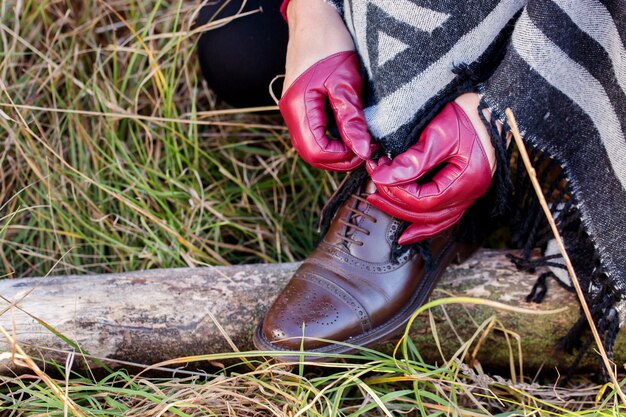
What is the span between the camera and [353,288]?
3.18 ft

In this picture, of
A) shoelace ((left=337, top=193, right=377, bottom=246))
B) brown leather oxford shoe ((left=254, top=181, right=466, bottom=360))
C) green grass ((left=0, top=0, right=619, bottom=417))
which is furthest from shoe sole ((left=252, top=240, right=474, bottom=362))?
green grass ((left=0, top=0, right=619, bottom=417))

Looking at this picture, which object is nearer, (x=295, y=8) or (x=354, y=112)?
(x=354, y=112)

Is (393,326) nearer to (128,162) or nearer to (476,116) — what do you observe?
(476,116)

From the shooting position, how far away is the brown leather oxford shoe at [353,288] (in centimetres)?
94

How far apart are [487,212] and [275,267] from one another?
14.8 inches

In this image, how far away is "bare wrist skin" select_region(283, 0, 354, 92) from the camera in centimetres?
100

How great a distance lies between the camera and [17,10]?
1348 millimetres

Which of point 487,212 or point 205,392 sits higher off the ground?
point 487,212

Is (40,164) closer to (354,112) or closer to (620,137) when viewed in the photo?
(354,112)

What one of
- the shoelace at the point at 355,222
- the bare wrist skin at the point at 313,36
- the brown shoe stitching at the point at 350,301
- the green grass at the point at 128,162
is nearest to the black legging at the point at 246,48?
the green grass at the point at 128,162

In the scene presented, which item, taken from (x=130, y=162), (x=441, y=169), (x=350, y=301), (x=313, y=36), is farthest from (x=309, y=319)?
(x=130, y=162)

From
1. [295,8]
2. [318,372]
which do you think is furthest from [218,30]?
[318,372]

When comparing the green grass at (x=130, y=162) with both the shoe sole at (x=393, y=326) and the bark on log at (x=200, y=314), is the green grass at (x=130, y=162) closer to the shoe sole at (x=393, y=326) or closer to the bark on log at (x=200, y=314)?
the bark on log at (x=200, y=314)

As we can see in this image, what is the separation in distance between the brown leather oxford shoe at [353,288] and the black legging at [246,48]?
396mm
